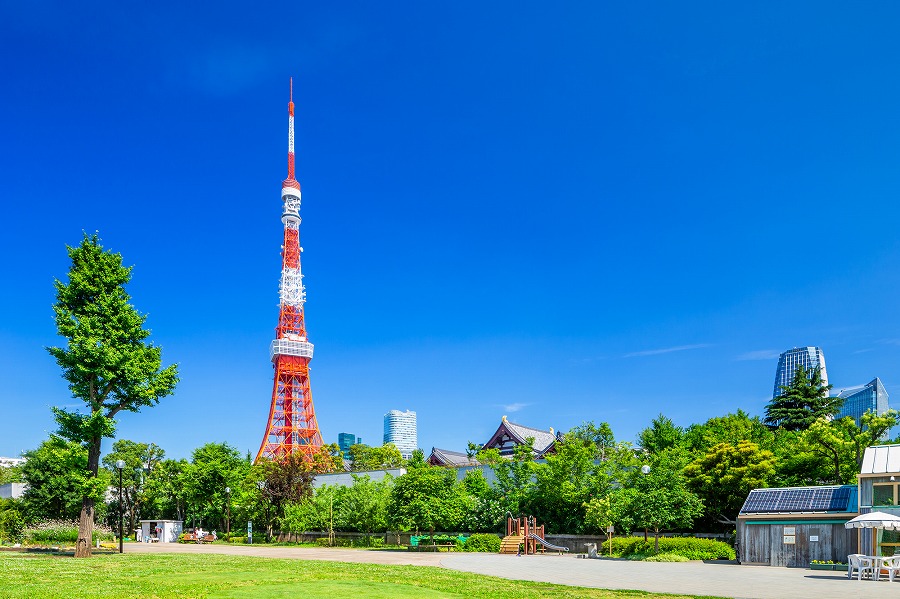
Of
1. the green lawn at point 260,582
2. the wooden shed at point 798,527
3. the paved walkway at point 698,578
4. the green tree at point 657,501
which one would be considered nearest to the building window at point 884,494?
the wooden shed at point 798,527

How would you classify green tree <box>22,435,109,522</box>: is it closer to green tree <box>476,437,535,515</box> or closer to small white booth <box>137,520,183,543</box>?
small white booth <box>137,520,183,543</box>

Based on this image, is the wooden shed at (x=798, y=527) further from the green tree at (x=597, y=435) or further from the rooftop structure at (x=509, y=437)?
the rooftop structure at (x=509, y=437)

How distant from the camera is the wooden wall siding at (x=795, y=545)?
2103 cm

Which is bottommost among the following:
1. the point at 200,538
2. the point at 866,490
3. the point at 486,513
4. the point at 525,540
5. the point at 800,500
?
the point at 200,538

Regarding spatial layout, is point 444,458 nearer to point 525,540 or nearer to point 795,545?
point 525,540

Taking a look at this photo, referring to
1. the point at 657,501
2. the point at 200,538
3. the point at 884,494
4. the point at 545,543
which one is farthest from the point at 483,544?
the point at 200,538

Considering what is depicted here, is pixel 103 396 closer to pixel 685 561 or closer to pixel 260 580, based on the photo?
pixel 260 580

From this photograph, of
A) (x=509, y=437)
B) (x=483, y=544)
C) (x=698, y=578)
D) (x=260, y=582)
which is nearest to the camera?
(x=260, y=582)

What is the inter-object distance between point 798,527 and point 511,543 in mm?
12663

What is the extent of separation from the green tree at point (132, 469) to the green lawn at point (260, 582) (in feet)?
121

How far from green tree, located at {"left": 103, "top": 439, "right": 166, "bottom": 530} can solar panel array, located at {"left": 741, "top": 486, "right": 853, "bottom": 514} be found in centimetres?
4574

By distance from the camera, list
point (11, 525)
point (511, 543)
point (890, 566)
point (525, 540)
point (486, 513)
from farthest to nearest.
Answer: point (11, 525) < point (486, 513) < point (511, 543) < point (525, 540) < point (890, 566)

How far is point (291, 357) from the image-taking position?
263 feet

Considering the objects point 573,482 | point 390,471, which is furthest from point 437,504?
point 390,471
